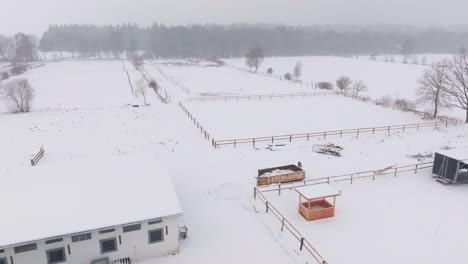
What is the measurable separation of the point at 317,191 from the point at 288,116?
22285 millimetres

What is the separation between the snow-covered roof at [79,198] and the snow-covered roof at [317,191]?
703 centimetres

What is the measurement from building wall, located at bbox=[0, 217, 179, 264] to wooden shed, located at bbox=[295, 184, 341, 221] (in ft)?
23.1

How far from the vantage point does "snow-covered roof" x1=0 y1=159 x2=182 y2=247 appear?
13.6 meters

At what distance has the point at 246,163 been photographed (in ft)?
83.5

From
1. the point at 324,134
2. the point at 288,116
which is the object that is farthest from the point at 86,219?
the point at 288,116

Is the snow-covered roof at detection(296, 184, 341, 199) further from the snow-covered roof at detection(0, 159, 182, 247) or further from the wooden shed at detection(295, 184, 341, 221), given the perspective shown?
the snow-covered roof at detection(0, 159, 182, 247)

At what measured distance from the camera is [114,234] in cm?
1446

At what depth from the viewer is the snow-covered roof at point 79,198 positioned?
13.6 m

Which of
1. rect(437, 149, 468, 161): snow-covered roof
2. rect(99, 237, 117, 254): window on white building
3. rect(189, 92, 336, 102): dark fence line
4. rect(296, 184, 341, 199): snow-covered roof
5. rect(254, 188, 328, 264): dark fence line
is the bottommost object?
rect(254, 188, 328, 264): dark fence line

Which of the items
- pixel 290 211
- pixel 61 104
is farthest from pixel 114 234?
pixel 61 104

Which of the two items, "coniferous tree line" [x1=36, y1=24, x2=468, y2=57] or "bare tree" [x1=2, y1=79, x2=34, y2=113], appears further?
"coniferous tree line" [x1=36, y1=24, x2=468, y2=57]

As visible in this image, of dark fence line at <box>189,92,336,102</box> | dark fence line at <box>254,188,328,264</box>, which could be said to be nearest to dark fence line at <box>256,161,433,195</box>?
dark fence line at <box>254,188,328,264</box>

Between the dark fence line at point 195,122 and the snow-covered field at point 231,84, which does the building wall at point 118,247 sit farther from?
the snow-covered field at point 231,84

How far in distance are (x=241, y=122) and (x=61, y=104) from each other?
27.1 m
